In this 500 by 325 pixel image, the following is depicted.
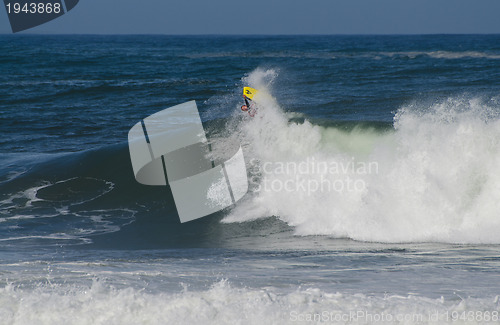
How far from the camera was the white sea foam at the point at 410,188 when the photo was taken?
866 cm

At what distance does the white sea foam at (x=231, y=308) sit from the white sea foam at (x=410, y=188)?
10.5 ft

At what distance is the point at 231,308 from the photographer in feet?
17.2

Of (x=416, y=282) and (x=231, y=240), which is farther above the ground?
(x=416, y=282)

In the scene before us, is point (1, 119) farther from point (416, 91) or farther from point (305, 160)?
point (416, 91)

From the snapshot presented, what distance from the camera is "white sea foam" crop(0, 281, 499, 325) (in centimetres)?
503

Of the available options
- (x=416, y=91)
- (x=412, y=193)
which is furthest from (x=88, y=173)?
(x=416, y=91)

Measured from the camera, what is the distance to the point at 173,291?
573 cm

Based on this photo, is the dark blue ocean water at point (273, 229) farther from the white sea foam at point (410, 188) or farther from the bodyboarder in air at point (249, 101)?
the bodyboarder in air at point (249, 101)

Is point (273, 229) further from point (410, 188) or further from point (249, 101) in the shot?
point (249, 101)

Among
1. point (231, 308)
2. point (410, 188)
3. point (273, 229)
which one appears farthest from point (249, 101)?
point (231, 308)

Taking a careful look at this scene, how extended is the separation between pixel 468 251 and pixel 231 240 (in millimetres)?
3457

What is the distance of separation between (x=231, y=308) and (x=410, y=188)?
4.89 meters

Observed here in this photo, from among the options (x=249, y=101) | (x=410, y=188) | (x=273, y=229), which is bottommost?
(x=273, y=229)

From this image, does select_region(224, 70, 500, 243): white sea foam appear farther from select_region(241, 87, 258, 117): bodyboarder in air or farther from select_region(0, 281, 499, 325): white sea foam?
select_region(0, 281, 499, 325): white sea foam
